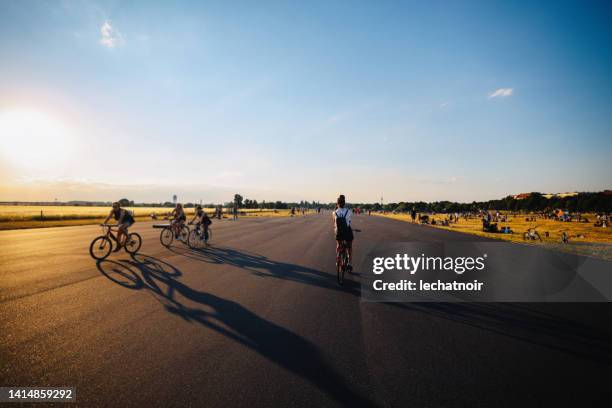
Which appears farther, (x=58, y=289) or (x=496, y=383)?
(x=58, y=289)

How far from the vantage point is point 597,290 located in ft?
25.2

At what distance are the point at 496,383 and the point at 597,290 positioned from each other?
6993mm

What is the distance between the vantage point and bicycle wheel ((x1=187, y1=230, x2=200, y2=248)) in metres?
15.7

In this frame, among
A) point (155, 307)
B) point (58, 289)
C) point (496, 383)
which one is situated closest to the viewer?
point (496, 383)

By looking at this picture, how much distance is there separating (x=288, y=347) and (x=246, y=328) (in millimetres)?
1006

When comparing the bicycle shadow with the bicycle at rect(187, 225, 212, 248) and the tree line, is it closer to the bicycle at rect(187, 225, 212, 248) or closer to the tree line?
the bicycle at rect(187, 225, 212, 248)

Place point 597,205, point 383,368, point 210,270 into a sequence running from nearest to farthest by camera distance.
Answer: point 383,368, point 210,270, point 597,205

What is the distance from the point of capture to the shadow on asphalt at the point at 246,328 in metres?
3.35

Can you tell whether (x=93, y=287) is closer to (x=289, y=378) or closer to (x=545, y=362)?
(x=289, y=378)

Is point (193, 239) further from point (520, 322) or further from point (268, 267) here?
point (520, 322)

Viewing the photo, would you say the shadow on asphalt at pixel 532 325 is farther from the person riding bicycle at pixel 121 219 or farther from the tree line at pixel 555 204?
the tree line at pixel 555 204

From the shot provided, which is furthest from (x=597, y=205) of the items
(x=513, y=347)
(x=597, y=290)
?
(x=513, y=347)

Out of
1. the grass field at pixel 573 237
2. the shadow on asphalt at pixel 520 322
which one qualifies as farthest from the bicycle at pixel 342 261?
the grass field at pixel 573 237

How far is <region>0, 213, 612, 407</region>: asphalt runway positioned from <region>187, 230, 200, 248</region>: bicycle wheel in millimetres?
7804
